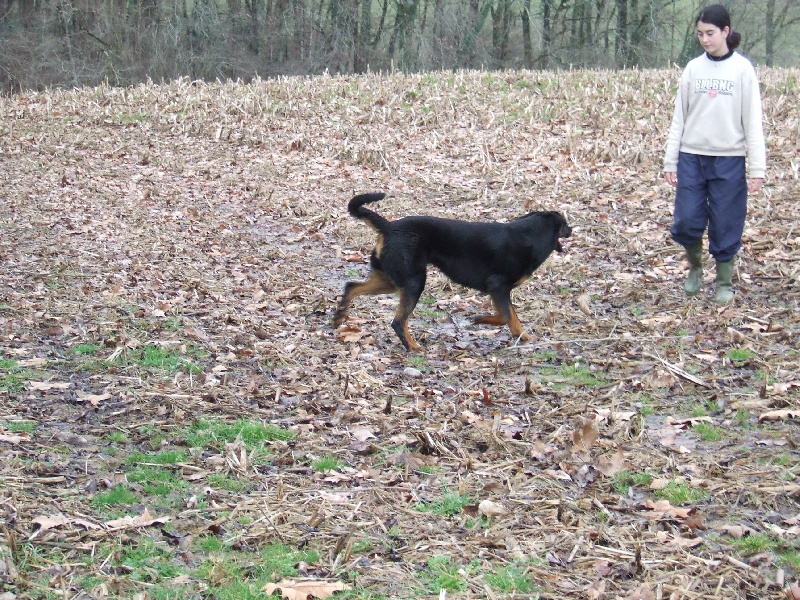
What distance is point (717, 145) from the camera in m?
7.04

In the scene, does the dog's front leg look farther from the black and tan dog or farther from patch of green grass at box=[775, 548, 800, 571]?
patch of green grass at box=[775, 548, 800, 571]

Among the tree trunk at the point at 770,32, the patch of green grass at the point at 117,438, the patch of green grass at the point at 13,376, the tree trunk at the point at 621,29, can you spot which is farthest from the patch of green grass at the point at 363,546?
the tree trunk at the point at 770,32

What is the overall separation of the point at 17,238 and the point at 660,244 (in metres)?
7.37

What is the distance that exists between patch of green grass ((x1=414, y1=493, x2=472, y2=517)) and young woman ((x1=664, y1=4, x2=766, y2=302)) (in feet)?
13.4

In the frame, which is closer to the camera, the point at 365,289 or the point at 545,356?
the point at 545,356

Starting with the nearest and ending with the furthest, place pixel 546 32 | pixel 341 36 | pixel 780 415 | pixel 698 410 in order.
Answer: pixel 780 415
pixel 698 410
pixel 341 36
pixel 546 32

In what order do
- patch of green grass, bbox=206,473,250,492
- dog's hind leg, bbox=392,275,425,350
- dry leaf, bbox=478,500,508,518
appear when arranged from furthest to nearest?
dog's hind leg, bbox=392,275,425,350 < patch of green grass, bbox=206,473,250,492 < dry leaf, bbox=478,500,508,518

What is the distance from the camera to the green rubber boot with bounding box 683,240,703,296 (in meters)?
7.52

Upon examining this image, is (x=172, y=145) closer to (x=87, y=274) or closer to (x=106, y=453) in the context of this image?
(x=87, y=274)

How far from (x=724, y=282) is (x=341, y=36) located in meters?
29.6

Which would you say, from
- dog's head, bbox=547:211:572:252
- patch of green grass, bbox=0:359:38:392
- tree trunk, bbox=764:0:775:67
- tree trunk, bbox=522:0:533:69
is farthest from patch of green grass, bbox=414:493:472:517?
tree trunk, bbox=764:0:775:67

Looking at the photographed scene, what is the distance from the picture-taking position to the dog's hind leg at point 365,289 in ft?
23.1

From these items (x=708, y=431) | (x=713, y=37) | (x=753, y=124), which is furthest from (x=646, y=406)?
(x=713, y=37)

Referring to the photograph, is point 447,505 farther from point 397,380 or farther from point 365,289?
point 365,289
